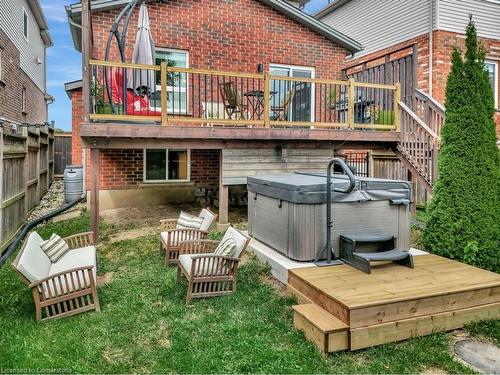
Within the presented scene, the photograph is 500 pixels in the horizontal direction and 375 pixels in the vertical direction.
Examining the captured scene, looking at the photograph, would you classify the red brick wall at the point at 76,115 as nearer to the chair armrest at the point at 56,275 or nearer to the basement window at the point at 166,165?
the basement window at the point at 166,165

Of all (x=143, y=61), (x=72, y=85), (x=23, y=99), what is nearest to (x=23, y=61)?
(x=23, y=99)

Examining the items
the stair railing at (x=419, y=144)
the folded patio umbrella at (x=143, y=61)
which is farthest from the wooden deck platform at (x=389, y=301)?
the folded patio umbrella at (x=143, y=61)

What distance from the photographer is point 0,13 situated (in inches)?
494

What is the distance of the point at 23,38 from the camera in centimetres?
1608

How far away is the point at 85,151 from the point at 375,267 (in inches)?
361

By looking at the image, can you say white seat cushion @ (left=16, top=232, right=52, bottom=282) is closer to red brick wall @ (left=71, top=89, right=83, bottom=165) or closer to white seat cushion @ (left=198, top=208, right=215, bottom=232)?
white seat cushion @ (left=198, top=208, right=215, bottom=232)

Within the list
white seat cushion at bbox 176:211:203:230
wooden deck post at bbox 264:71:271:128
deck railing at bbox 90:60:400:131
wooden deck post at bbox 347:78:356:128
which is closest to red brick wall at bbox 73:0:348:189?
deck railing at bbox 90:60:400:131

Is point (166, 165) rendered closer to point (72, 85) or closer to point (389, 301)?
point (72, 85)

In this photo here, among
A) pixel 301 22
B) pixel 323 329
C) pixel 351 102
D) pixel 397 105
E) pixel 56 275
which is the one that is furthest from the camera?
pixel 301 22

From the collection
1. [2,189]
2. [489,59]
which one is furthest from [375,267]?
[489,59]

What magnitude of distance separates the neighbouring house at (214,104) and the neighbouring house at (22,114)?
50.0 inches

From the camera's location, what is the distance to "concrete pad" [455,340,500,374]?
305 cm

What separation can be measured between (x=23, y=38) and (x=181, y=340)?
17073mm

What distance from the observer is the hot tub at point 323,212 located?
191 inches
